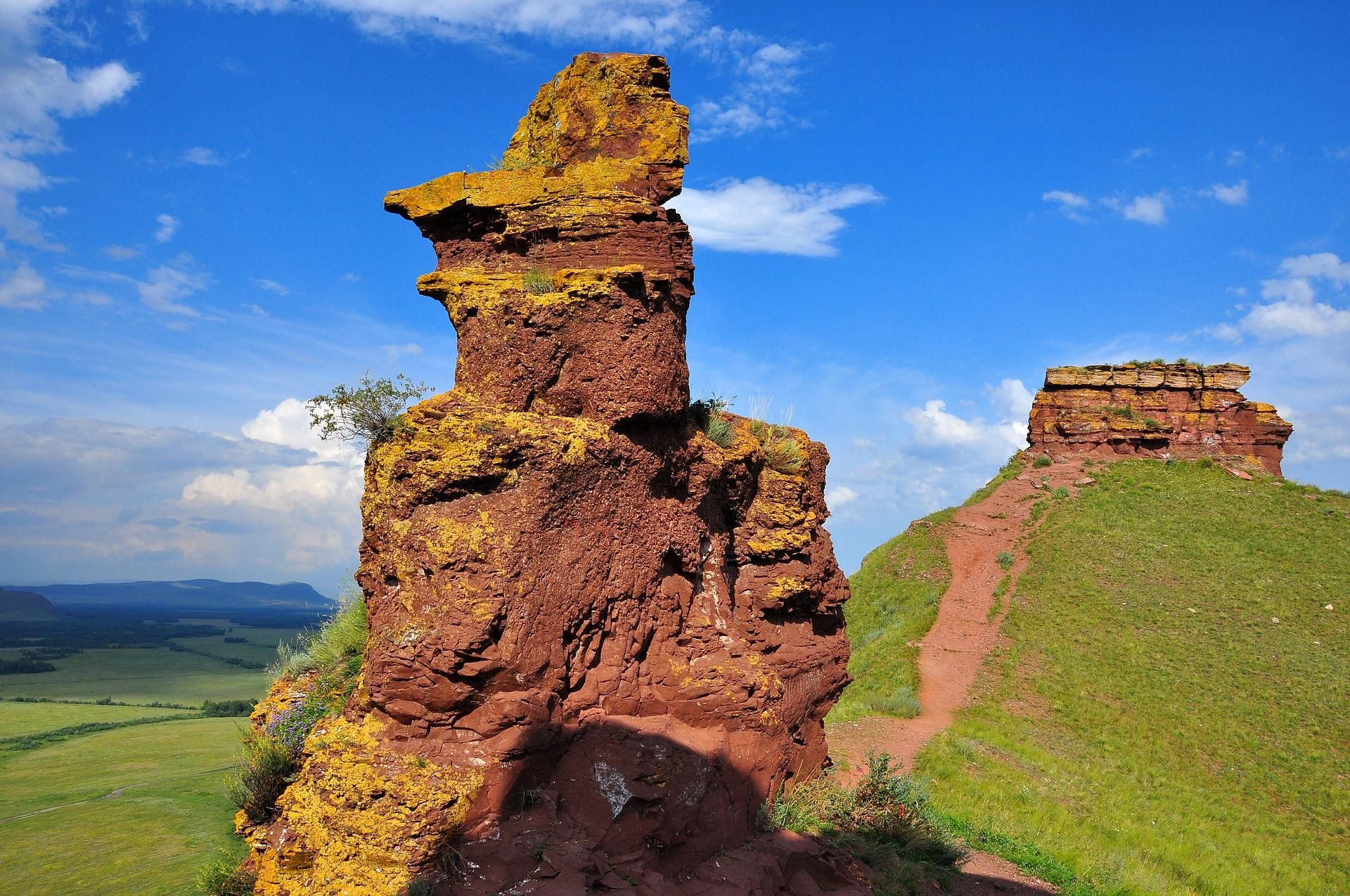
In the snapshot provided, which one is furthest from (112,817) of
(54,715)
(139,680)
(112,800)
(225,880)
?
(139,680)

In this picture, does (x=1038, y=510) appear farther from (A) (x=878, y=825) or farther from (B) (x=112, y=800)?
(B) (x=112, y=800)

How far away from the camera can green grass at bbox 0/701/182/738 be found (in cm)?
1016

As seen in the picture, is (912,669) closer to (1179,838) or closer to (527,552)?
(1179,838)

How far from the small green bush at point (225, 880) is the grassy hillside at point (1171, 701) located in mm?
9037

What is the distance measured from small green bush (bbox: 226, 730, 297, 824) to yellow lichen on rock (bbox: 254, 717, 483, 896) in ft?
3.47

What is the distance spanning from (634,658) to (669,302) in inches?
122

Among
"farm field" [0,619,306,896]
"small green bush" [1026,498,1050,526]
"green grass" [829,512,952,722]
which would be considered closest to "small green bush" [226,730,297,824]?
"farm field" [0,619,306,896]

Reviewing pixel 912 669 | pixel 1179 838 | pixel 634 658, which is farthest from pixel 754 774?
pixel 912 669

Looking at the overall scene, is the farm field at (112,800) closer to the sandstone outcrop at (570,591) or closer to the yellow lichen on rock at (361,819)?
the sandstone outcrop at (570,591)

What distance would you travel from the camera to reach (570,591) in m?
5.77

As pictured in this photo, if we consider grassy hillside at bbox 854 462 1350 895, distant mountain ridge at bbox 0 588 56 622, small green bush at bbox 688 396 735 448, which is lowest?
distant mountain ridge at bbox 0 588 56 622

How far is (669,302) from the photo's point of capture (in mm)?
7012

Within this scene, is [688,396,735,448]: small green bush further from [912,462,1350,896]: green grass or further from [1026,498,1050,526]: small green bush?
[1026,498,1050,526]: small green bush

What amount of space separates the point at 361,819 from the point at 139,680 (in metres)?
42.5
